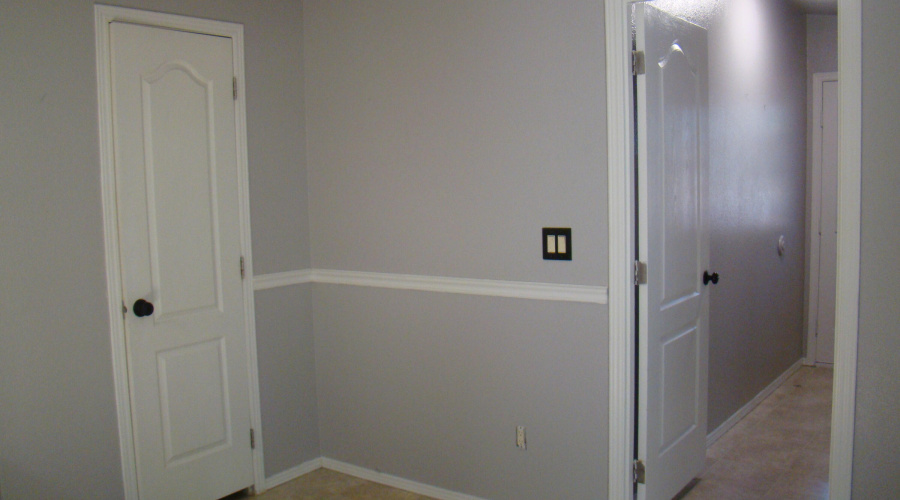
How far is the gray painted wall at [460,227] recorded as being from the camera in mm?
2639

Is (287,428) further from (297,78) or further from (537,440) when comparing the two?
(297,78)

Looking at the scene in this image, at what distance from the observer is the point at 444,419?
3080 millimetres

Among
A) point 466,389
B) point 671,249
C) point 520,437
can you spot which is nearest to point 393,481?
point 466,389

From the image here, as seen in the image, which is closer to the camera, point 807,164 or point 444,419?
point 444,419

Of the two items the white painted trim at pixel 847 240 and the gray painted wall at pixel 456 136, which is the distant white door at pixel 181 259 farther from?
the white painted trim at pixel 847 240

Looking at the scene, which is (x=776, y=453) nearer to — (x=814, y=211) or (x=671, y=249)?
(x=671, y=249)

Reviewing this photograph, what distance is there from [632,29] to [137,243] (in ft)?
7.01

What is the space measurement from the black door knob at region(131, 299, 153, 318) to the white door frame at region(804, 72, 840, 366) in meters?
4.51

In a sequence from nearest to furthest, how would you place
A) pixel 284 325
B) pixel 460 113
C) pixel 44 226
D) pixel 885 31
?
pixel 885 31 < pixel 44 226 < pixel 460 113 < pixel 284 325

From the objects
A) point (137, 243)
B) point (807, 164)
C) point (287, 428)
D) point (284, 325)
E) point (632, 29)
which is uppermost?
point (632, 29)

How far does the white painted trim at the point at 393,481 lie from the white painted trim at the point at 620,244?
75 cm

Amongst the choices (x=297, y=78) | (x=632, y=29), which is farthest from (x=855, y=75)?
(x=297, y=78)

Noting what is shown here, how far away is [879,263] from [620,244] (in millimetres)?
835

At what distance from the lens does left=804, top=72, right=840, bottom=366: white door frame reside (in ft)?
16.3
